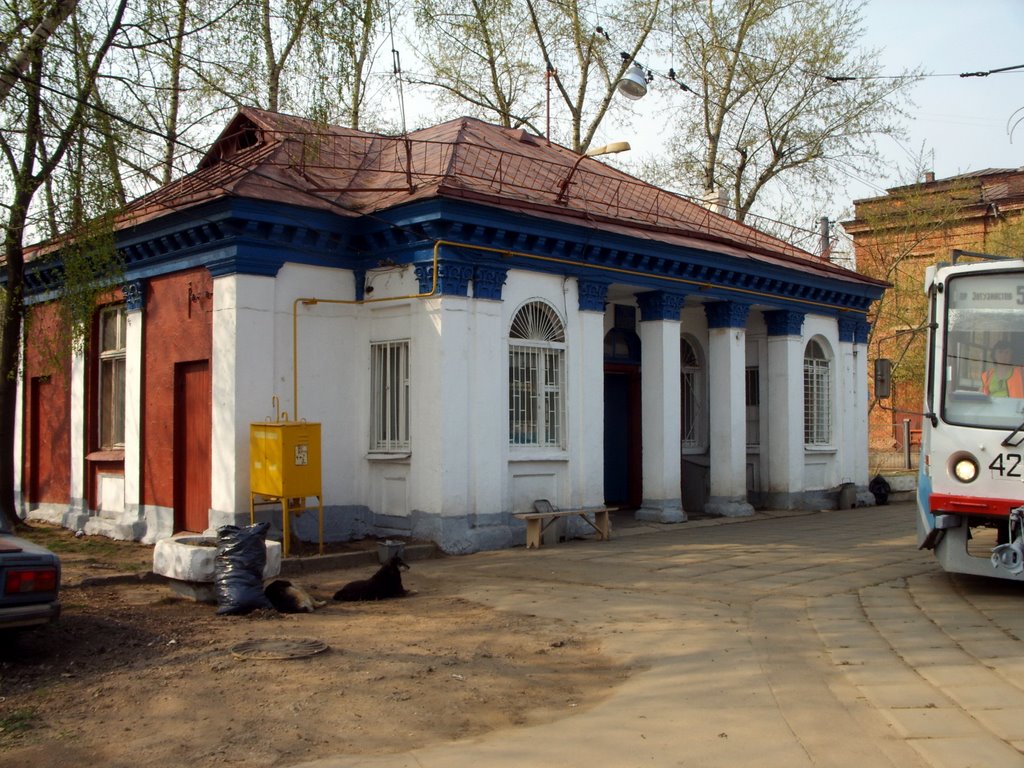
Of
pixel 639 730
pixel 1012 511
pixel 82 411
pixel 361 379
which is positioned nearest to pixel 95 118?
pixel 361 379

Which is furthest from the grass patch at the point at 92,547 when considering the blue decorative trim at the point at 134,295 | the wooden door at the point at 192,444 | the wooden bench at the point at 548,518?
the wooden bench at the point at 548,518

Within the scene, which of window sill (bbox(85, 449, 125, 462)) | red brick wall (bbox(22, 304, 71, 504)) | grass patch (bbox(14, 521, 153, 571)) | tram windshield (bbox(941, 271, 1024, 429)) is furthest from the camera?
red brick wall (bbox(22, 304, 71, 504))

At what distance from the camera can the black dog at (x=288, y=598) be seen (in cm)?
876

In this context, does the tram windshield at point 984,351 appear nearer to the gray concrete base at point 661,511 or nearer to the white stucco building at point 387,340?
the white stucco building at point 387,340

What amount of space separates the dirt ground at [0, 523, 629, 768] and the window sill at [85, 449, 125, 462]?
597 centimetres

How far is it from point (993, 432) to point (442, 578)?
581cm

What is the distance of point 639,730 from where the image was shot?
17.9 ft

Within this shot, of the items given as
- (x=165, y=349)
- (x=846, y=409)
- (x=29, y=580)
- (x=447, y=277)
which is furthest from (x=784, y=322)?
(x=29, y=580)

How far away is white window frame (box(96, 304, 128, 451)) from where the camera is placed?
603 inches

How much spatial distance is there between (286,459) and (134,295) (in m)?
4.54

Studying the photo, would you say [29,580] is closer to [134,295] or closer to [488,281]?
[488,281]

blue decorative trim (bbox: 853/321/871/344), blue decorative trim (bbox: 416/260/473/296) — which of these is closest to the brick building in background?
blue decorative trim (bbox: 853/321/871/344)

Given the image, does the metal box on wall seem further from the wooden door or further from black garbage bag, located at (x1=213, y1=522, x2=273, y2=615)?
black garbage bag, located at (x1=213, y1=522, x2=273, y2=615)

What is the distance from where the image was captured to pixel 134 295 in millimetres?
14375
